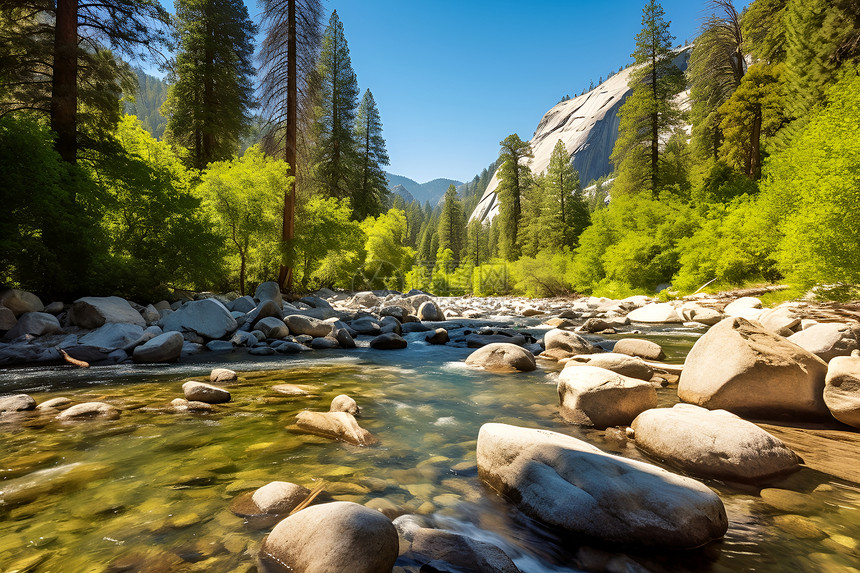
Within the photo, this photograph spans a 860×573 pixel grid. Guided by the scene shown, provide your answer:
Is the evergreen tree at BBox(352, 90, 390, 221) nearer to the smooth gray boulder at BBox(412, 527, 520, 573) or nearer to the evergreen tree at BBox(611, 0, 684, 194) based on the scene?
the evergreen tree at BBox(611, 0, 684, 194)

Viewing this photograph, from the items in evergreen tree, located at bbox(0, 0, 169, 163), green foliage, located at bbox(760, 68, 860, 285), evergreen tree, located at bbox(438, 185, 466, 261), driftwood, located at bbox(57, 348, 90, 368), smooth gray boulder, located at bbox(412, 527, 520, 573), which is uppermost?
evergreen tree, located at bbox(438, 185, 466, 261)

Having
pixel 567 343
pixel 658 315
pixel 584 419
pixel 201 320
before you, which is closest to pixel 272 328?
pixel 201 320

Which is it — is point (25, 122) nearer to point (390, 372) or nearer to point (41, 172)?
point (41, 172)

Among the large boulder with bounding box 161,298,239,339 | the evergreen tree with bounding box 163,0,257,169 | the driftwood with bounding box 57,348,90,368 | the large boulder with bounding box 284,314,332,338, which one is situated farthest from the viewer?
the evergreen tree with bounding box 163,0,257,169

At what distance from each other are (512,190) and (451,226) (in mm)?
21623

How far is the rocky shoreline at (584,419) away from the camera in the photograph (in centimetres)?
202

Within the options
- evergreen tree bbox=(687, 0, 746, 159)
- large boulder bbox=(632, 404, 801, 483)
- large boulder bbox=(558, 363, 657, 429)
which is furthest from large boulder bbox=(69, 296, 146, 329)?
evergreen tree bbox=(687, 0, 746, 159)

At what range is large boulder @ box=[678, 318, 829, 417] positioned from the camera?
4070 mm

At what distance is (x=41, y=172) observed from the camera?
26.2ft

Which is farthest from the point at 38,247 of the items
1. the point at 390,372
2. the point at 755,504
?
the point at 755,504

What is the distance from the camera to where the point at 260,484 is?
9.24 ft

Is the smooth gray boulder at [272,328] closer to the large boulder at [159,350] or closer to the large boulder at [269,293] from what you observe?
the large boulder at [269,293]

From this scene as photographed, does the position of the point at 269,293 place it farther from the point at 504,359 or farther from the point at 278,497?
the point at 278,497

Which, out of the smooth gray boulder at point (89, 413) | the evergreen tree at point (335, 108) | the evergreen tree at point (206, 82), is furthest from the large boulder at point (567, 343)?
the evergreen tree at point (335, 108)
